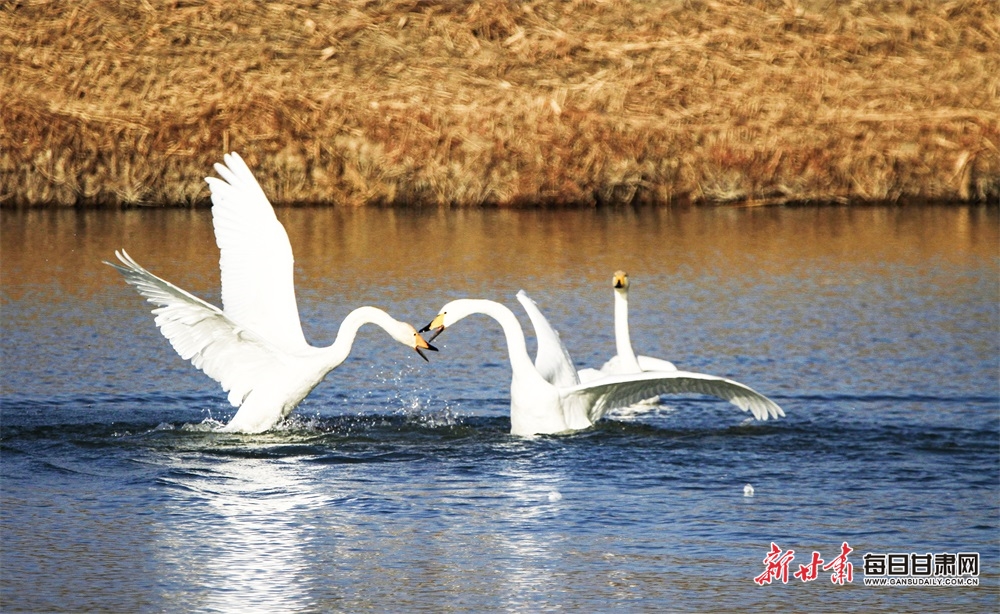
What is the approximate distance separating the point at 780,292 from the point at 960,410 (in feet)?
15.8

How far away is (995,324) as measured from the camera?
1299 cm

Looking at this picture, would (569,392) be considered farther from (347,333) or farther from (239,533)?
(239,533)

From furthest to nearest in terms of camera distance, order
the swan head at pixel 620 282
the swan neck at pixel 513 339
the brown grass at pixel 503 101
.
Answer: the brown grass at pixel 503 101 → the swan head at pixel 620 282 → the swan neck at pixel 513 339

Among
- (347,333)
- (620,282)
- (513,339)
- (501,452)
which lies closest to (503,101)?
(620,282)

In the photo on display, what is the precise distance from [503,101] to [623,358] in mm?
11884

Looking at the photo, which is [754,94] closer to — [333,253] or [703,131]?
[703,131]

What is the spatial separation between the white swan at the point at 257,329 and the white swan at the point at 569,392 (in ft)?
1.98

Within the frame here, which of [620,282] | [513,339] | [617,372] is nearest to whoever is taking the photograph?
[513,339]

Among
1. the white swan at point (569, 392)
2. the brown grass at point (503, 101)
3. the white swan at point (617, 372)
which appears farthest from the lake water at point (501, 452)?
the brown grass at point (503, 101)

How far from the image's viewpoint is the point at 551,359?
10.0m

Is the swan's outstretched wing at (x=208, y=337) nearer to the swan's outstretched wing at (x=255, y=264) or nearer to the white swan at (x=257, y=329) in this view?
the white swan at (x=257, y=329)

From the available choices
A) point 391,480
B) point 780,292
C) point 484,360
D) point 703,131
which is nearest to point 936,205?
point 703,131

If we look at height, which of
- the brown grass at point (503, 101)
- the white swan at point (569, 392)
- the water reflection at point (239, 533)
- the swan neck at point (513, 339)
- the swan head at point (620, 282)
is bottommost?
the water reflection at point (239, 533)

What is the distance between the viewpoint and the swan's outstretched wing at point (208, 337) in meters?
8.61
